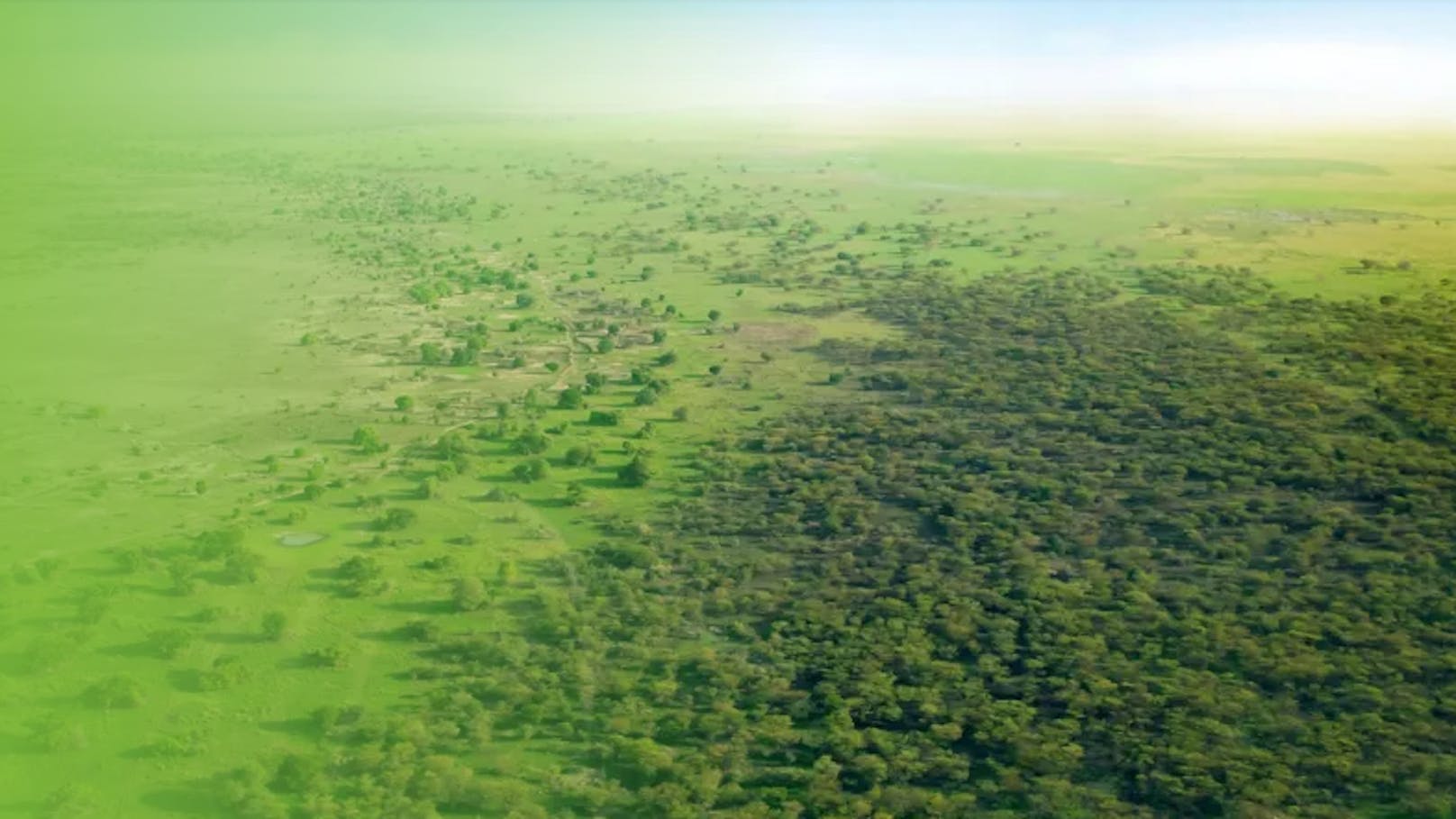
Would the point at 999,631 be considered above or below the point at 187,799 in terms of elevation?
above

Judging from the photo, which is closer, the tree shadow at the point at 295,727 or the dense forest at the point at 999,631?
the dense forest at the point at 999,631

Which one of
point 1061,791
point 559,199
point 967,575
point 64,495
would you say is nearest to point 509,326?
point 64,495

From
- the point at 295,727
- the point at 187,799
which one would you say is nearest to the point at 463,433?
the point at 295,727

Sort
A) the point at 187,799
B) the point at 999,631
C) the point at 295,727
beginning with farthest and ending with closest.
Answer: the point at 999,631
the point at 295,727
the point at 187,799

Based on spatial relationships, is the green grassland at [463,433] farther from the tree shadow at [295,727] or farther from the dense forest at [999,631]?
the dense forest at [999,631]

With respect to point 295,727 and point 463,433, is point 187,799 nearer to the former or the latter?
point 295,727

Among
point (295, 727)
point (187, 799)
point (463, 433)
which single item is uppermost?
point (463, 433)

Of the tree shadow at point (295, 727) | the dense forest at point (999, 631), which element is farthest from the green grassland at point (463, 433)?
the dense forest at point (999, 631)
